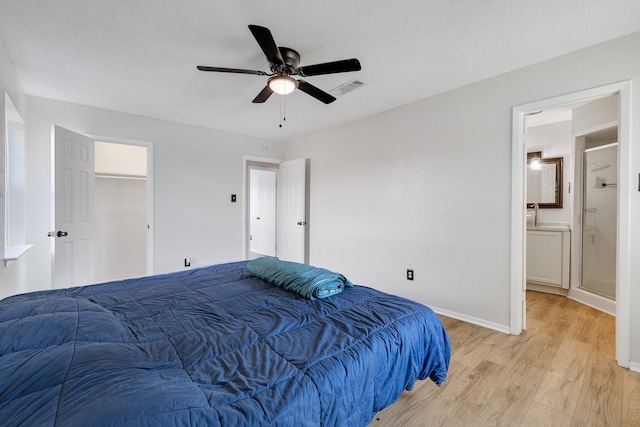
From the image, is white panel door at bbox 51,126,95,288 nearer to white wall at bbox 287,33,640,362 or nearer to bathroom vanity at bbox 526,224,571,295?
white wall at bbox 287,33,640,362

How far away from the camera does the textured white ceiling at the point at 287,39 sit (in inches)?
68.5

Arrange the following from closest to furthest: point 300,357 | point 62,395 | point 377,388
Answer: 1. point 62,395
2. point 300,357
3. point 377,388

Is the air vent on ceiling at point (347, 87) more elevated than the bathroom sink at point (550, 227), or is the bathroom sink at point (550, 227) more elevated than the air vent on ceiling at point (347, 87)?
the air vent on ceiling at point (347, 87)

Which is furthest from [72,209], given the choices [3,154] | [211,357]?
[211,357]

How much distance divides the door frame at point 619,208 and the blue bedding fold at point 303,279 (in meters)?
1.74

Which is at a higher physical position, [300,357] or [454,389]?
[300,357]

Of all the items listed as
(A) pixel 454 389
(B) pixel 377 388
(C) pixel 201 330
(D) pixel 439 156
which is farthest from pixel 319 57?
(A) pixel 454 389

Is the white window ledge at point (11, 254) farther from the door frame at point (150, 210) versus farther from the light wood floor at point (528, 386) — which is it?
the light wood floor at point (528, 386)

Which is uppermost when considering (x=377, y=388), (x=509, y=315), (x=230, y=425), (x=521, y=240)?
(x=521, y=240)

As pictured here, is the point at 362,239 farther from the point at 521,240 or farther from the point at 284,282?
the point at 284,282

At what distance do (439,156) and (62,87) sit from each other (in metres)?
4.01

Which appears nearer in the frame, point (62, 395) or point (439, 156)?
point (62, 395)

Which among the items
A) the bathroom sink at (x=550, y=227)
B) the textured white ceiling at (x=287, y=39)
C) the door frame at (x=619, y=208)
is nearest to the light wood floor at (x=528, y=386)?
the door frame at (x=619, y=208)

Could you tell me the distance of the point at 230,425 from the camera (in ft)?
2.37
